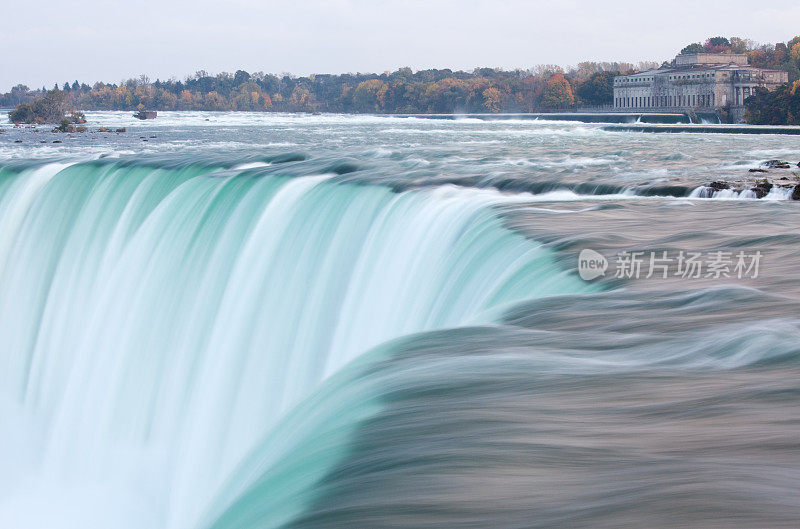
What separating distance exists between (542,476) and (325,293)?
7282 millimetres

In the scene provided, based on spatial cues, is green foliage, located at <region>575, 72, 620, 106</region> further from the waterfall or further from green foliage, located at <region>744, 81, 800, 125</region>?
the waterfall

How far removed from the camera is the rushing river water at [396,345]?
147 inches

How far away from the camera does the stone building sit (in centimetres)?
10131

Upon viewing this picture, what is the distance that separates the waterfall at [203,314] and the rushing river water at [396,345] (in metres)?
0.04

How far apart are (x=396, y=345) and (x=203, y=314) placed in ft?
21.7

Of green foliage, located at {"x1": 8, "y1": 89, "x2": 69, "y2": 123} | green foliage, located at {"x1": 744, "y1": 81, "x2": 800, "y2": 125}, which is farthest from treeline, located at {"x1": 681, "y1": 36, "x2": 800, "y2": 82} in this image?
green foliage, located at {"x1": 8, "y1": 89, "x2": 69, "y2": 123}

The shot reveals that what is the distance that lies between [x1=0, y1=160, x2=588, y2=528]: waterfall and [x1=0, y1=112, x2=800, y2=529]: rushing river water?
1.8 inches

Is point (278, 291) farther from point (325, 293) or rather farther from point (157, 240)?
point (157, 240)

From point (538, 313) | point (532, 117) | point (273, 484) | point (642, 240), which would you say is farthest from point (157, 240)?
point (532, 117)

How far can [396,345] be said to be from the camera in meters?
5.59

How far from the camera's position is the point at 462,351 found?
5.29 meters

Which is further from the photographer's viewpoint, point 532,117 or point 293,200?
point 532,117

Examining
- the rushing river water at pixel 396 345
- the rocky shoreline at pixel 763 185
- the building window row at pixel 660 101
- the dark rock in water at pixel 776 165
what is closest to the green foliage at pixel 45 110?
the rushing river water at pixel 396 345

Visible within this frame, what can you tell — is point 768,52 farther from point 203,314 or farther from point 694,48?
point 203,314
